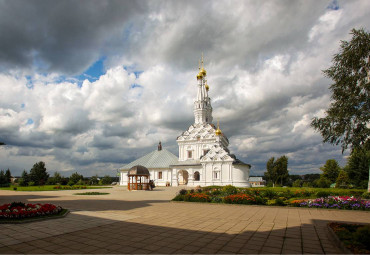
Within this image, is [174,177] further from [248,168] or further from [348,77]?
[348,77]

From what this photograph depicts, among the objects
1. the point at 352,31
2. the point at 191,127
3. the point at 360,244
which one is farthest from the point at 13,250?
the point at 191,127

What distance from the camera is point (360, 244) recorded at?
18.7 ft

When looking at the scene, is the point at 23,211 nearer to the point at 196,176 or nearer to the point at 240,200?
the point at 240,200

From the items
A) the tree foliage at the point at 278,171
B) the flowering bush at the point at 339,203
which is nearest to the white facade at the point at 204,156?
the tree foliage at the point at 278,171

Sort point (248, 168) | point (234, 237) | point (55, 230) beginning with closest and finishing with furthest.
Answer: point (234, 237) → point (55, 230) → point (248, 168)

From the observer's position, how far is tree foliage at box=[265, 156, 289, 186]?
2041 inches

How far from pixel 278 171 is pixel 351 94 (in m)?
34.7

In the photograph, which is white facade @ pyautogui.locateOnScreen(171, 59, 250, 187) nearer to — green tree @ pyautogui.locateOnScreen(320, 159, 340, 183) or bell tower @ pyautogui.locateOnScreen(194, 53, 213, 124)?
bell tower @ pyautogui.locateOnScreen(194, 53, 213, 124)

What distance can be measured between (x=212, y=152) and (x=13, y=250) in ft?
134

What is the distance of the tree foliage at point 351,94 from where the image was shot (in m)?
19.9

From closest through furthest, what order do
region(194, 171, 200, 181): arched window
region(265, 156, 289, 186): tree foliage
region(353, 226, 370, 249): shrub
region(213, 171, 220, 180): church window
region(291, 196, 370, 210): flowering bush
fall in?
region(353, 226, 370, 249): shrub → region(291, 196, 370, 210): flowering bush → region(213, 171, 220, 180): church window → region(194, 171, 200, 181): arched window → region(265, 156, 289, 186): tree foliage

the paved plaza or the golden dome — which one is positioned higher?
the golden dome

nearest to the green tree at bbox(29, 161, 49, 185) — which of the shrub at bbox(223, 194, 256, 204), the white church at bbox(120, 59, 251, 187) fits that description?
the white church at bbox(120, 59, 251, 187)

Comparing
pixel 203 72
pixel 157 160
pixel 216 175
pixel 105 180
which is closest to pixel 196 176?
pixel 216 175
